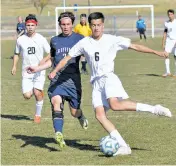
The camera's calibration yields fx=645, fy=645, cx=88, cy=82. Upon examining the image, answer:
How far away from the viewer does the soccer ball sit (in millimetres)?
8812

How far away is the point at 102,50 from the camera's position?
9.17 m

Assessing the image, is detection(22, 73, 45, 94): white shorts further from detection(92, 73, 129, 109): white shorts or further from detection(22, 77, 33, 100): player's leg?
detection(92, 73, 129, 109): white shorts

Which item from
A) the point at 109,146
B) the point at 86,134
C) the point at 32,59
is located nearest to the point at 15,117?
the point at 32,59

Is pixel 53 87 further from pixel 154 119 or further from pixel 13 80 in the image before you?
pixel 13 80

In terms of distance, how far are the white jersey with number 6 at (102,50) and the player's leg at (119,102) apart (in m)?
0.18

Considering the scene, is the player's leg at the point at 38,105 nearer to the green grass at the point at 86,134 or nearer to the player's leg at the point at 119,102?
the green grass at the point at 86,134

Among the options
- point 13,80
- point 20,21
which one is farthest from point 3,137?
point 20,21

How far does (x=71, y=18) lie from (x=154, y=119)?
333cm

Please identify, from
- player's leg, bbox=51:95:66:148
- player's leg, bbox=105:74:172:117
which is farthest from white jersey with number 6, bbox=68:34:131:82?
player's leg, bbox=51:95:66:148

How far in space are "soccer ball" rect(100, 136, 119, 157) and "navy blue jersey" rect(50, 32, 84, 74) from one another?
1.68 meters

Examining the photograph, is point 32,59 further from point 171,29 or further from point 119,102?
point 171,29

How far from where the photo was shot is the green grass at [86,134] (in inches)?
347

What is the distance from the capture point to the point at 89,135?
1089 cm

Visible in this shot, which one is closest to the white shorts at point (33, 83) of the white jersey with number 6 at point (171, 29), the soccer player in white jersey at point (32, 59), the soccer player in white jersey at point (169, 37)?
the soccer player in white jersey at point (32, 59)
